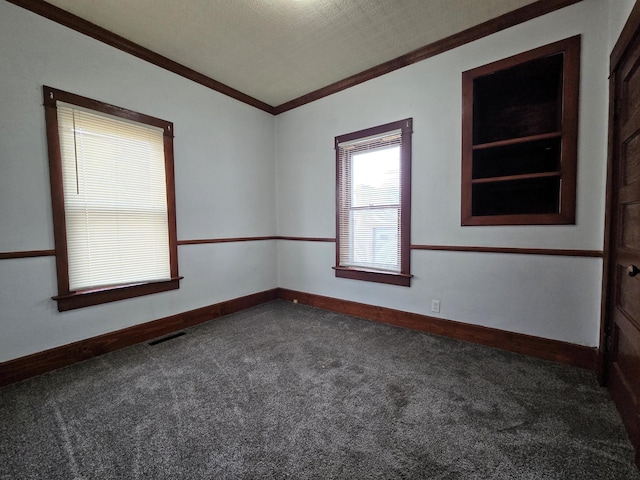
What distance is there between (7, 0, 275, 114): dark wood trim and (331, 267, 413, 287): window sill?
246cm

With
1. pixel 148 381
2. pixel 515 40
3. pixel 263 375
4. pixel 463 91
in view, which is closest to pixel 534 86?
pixel 515 40

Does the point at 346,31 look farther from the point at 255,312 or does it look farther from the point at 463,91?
the point at 255,312

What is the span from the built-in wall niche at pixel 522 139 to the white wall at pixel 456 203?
7 centimetres

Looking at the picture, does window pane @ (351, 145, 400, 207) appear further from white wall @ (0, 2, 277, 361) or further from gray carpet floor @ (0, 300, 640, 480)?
gray carpet floor @ (0, 300, 640, 480)

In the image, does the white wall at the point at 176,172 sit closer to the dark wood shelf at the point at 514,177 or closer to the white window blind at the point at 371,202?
the white window blind at the point at 371,202

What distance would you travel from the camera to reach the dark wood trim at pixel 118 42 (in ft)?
6.61

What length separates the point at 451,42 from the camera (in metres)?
2.48

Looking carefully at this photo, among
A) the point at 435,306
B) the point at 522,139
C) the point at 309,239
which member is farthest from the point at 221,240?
the point at 522,139

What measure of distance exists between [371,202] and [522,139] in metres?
1.43

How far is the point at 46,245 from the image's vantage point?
6.85ft

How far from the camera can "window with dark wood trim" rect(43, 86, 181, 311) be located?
2.15m

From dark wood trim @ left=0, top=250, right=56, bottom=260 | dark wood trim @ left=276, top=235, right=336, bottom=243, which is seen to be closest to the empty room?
dark wood trim @ left=0, top=250, right=56, bottom=260

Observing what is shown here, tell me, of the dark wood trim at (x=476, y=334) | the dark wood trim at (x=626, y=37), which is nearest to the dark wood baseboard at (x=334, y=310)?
the dark wood trim at (x=476, y=334)

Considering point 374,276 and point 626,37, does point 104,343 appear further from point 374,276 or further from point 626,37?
point 626,37
